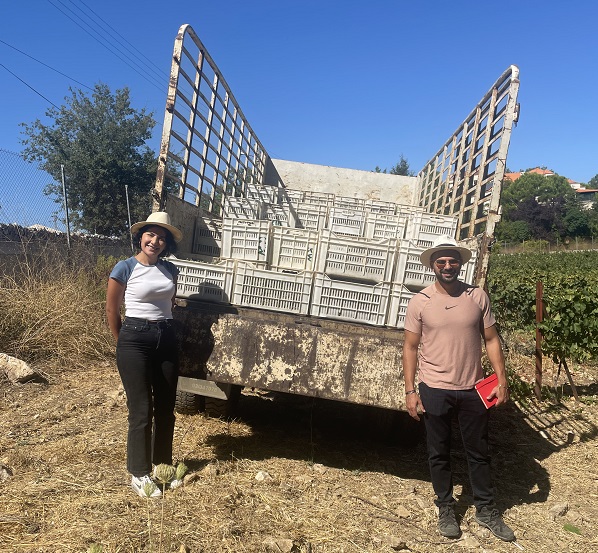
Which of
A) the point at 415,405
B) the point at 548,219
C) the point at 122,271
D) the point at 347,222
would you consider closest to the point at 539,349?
the point at 347,222

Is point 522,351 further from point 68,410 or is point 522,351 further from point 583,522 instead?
point 68,410

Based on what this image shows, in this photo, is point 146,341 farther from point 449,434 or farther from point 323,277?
point 449,434

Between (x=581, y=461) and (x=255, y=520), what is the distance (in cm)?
305

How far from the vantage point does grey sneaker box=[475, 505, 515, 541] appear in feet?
9.88

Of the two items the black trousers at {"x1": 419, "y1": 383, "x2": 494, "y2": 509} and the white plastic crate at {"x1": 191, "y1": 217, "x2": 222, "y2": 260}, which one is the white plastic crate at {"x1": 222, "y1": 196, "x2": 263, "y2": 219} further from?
the black trousers at {"x1": 419, "y1": 383, "x2": 494, "y2": 509}

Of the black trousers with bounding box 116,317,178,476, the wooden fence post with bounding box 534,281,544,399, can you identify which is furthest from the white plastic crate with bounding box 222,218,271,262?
the wooden fence post with bounding box 534,281,544,399

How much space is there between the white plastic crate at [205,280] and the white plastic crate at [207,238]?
1.32 metres

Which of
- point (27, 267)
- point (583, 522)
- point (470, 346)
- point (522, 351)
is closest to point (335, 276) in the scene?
point (470, 346)

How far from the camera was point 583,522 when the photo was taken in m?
3.31

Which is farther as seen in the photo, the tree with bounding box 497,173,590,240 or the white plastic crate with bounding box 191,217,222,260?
the tree with bounding box 497,173,590,240

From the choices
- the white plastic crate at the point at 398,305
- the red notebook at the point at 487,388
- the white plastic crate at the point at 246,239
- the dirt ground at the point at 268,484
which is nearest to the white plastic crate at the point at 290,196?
the dirt ground at the point at 268,484

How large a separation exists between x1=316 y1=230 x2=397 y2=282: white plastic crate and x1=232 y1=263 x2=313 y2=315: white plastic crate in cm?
17

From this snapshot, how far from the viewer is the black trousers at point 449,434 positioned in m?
3.08

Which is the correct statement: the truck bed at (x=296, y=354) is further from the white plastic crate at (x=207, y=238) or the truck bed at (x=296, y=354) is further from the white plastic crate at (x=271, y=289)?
the white plastic crate at (x=207, y=238)
